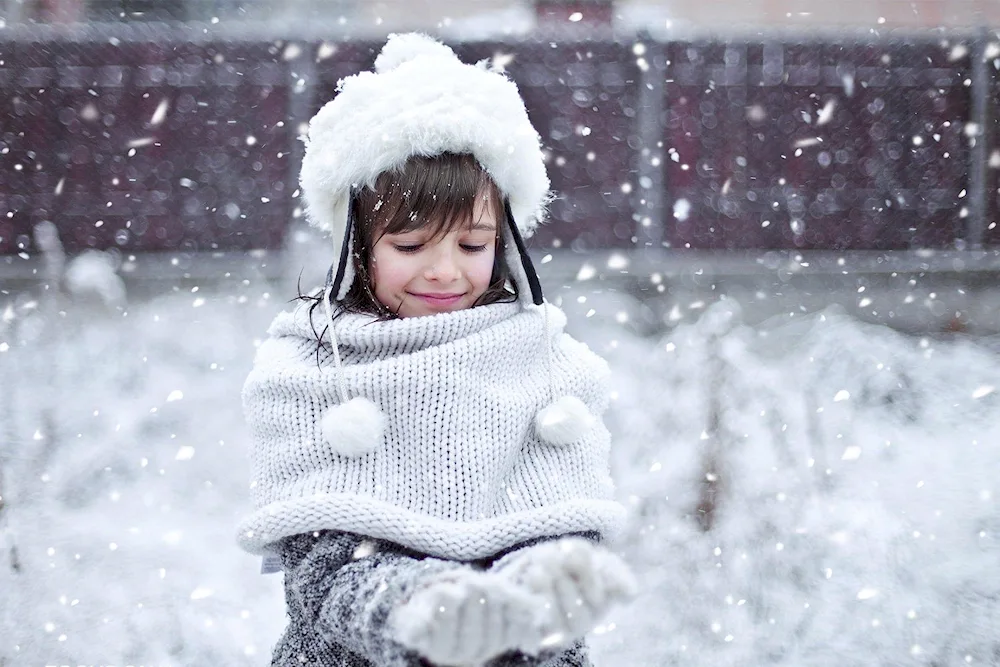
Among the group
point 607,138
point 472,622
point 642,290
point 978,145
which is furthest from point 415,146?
point 978,145

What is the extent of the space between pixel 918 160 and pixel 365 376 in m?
7.01

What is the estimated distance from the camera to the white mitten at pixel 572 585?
3.39 ft

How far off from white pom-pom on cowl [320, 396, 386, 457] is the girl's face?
20 centimetres

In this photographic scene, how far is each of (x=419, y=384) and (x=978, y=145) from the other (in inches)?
281

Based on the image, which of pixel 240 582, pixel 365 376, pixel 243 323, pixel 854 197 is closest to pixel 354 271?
pixel 365 376

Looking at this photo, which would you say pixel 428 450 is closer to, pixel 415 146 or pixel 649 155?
pixel 415 146

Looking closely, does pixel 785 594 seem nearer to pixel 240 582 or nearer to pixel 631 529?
pixel 631 529

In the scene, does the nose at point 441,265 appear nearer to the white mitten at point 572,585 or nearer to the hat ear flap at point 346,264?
the hat ear flap at point 346,264

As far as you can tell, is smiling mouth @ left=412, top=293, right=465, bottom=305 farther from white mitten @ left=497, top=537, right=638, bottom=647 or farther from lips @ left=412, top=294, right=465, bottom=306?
white mitten @ left=497, top=537, right=638, bottom=647

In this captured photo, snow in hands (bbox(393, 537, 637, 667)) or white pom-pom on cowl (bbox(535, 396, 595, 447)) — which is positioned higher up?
white pom-pom on cowl (bbox(535, 396, 595, 447))

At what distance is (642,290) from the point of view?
6.60 m

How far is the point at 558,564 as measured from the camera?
1.05m

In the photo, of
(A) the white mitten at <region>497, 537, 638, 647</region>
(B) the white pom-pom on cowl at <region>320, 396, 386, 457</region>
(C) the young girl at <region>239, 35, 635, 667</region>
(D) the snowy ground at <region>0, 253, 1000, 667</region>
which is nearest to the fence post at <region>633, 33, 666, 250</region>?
(D) the snowy ground at <region>0, 253, 1000, 667</region>

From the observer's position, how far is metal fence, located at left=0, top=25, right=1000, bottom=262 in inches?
266
